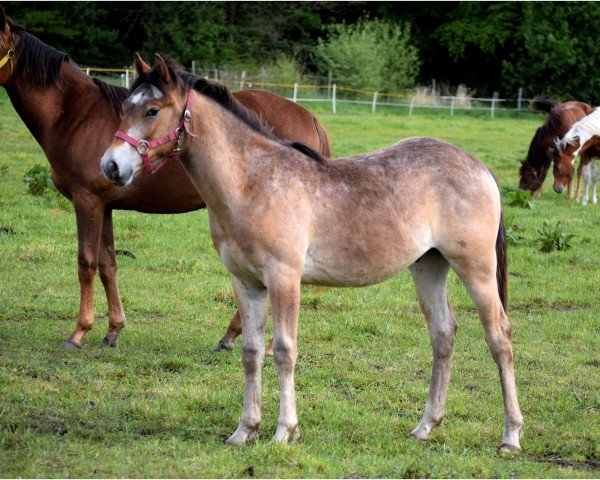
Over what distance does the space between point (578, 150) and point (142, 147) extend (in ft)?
46.0

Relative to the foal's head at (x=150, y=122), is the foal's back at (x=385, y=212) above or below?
below

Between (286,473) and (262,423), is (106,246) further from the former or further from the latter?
(286,473)

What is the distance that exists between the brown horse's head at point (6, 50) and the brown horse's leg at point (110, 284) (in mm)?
1485

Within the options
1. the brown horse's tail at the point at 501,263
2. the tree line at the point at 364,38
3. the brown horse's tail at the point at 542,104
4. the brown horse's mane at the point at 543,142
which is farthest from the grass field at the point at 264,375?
the tree line at the point at 364,38

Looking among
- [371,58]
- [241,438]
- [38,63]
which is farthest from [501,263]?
[371,58]

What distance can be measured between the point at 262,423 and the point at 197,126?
203cm

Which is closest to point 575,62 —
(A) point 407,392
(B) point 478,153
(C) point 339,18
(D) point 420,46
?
(D) point 420,46

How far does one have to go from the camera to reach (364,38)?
137 feet

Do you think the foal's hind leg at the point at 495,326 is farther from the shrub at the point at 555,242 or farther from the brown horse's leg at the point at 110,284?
the shrub at the point at 555,242

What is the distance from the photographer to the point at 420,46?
47719 mm

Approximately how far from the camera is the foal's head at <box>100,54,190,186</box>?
5027 millimetres

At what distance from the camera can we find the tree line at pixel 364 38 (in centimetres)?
3750

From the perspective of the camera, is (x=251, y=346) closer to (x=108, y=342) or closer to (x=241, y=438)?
(x=241, y=438)

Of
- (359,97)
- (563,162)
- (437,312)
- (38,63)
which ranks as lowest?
(359,97)
